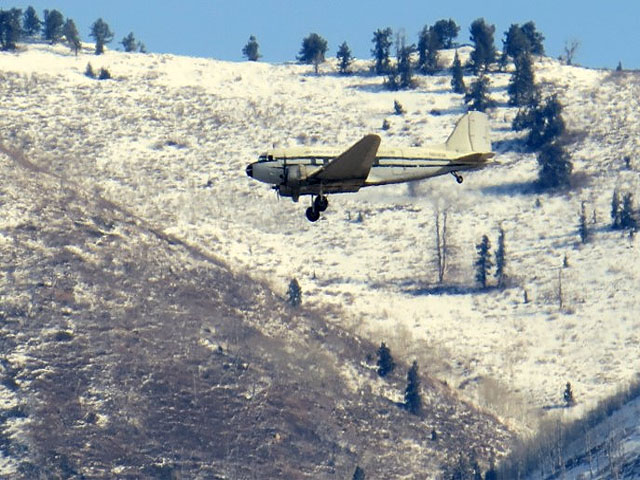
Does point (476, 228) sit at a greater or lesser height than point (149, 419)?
greater

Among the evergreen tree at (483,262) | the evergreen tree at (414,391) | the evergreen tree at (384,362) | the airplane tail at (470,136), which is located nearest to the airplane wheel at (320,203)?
the airplane tail at (470,136)

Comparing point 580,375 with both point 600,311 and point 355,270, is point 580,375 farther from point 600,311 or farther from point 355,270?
point 355,270

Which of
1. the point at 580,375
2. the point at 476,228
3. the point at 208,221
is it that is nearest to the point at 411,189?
the point at 476,228

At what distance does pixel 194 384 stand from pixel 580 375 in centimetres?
3553

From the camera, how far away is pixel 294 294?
159 m

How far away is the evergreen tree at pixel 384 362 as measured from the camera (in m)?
151

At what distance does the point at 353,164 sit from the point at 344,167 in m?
0.41

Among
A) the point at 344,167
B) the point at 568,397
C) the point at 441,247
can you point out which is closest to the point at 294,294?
the point at 441,247

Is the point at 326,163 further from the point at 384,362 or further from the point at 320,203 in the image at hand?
the point at 384,362

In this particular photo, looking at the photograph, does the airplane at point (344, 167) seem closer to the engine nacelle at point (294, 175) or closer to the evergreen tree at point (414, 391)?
the engine nacelle at point (294, 175)

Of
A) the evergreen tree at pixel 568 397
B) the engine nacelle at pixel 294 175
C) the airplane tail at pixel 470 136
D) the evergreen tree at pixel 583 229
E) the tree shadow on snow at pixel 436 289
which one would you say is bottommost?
the evergreen tree at pixel 568 397

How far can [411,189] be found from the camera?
186m

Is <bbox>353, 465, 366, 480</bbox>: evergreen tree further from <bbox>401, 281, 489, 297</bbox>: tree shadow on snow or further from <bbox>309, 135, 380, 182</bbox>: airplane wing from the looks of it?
<bbox>309, 135, 380, 182</bbox>: airplane wing

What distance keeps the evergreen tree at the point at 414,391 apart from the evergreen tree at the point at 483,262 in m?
22.6
